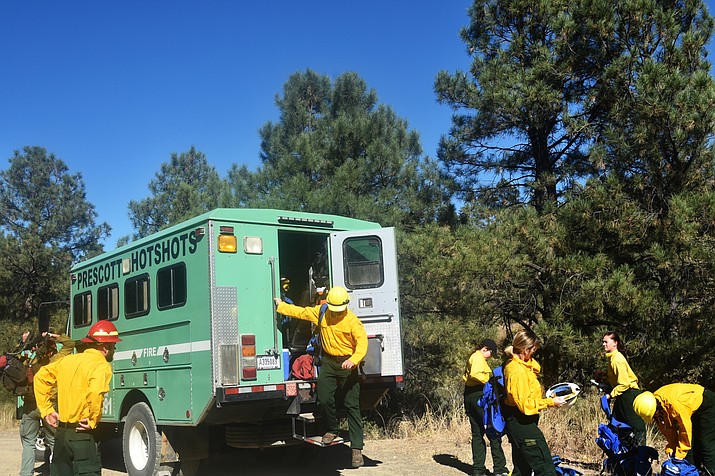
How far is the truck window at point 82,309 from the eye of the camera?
34.8 ft

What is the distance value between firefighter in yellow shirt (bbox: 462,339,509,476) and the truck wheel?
3.66 meters

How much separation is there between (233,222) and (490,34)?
7.24 m

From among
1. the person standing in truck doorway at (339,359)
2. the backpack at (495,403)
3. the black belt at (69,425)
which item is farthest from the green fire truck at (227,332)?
the black belt at (69,425)

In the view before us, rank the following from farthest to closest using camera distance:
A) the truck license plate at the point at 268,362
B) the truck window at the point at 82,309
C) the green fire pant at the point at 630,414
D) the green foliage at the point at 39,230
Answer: the green foliage at the point at 39,230 < the truck window at the point at 82,309 < the truck license plate at the point at 268,362 < the green fire pant at the point at 630,414

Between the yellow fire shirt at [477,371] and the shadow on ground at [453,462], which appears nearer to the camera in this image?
the yellow fire shirt at [477,371]

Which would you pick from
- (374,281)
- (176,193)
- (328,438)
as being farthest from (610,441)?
(176,193)

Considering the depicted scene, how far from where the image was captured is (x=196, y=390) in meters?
7.74

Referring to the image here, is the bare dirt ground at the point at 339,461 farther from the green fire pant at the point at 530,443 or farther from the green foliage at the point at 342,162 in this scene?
the green foliage at the point at 342,162

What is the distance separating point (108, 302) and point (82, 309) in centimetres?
113

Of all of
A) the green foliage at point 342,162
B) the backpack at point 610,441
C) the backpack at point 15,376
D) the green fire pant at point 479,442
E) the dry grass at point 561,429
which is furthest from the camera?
the green foliage at point 342,162

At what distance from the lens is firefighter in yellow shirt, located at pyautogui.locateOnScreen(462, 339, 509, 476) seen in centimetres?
802

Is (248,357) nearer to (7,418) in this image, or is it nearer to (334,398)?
(334,398)

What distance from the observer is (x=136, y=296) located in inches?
364

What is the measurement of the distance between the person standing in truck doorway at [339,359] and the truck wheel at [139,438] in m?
2.19
